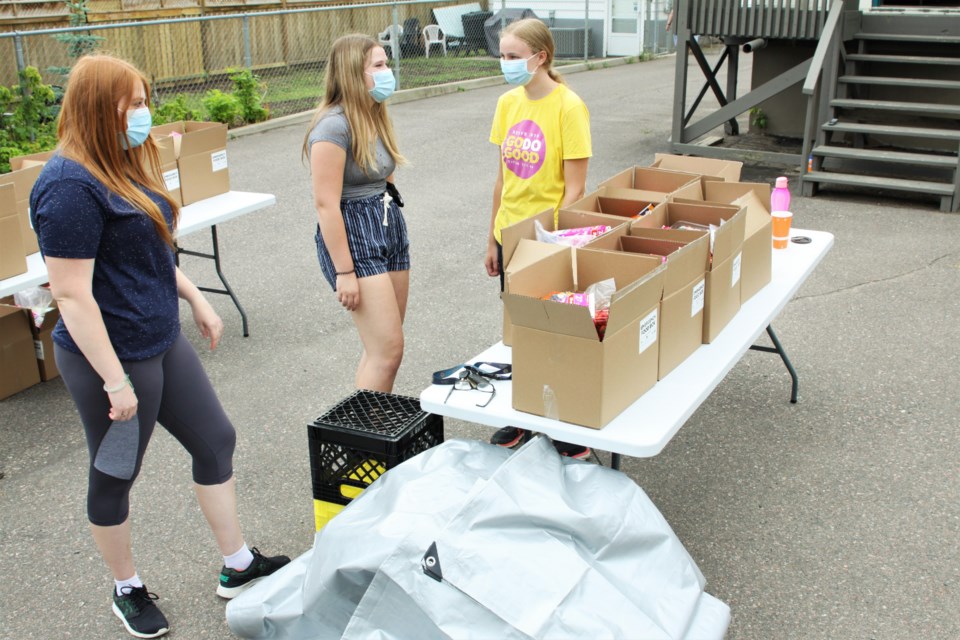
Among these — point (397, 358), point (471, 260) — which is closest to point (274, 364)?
point (397, 358)

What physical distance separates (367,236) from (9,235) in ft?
5.65

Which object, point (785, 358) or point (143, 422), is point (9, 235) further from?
point (785, 358)

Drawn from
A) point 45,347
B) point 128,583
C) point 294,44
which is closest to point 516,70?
point 128,583

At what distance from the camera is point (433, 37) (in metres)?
18.9

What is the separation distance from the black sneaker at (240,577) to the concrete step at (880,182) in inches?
268

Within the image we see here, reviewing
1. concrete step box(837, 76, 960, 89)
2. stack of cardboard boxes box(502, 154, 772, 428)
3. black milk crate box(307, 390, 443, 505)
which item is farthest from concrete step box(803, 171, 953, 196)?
black milk crate box(307, 390, 443, 505)

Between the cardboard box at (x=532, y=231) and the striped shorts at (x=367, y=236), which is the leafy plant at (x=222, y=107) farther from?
the cardboard box at (x=532, y=231)

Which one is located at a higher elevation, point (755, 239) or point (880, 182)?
point (755, 239)

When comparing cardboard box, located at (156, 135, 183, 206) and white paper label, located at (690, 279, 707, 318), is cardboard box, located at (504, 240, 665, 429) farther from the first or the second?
cardboard box, located at (156, 135, 183, 206)

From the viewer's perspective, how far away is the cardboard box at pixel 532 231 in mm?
3004

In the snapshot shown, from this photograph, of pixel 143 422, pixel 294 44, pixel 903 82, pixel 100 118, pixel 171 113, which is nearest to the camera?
pixel 100 118

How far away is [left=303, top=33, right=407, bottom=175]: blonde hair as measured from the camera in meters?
3.41

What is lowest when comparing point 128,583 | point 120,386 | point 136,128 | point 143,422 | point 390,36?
point 128,583

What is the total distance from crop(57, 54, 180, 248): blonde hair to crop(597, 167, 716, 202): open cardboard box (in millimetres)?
1955
